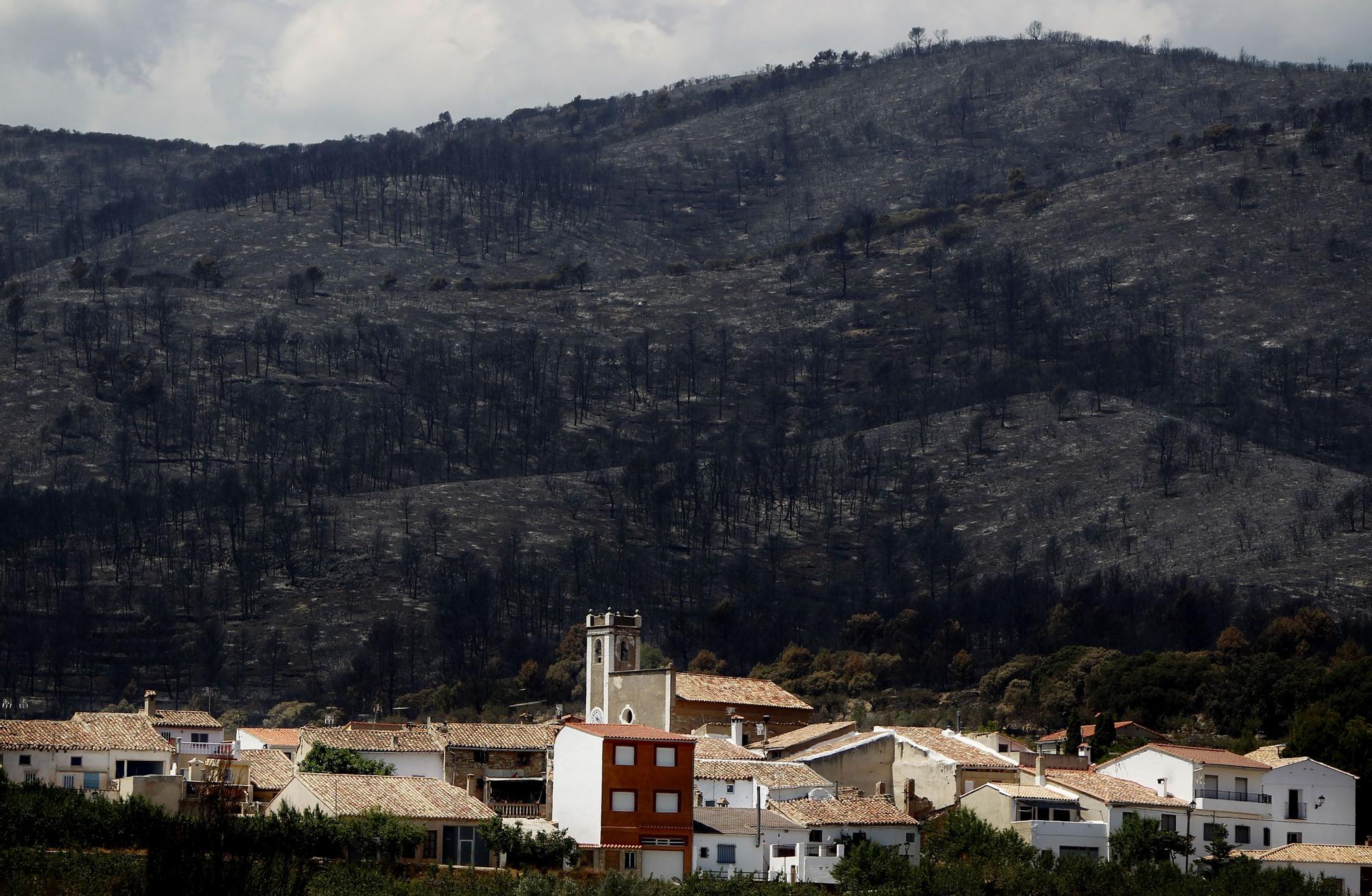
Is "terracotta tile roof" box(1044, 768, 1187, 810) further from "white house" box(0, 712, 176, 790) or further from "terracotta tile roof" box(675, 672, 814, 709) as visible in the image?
"white house" box(0, 712, 176, 790)

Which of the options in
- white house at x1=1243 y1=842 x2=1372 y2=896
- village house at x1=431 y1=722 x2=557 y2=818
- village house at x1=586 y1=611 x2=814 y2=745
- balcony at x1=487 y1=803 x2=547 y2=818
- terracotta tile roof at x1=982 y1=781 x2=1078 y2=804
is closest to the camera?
balcony at x1=487 y1=803 x2=547 y2=818

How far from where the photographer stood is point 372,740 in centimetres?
8419

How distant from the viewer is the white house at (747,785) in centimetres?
7981

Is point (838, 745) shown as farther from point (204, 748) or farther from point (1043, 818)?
point (204, 748)

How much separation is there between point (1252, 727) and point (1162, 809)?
3168 cm

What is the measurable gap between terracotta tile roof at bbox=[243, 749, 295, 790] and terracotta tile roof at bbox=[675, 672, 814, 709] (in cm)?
1938

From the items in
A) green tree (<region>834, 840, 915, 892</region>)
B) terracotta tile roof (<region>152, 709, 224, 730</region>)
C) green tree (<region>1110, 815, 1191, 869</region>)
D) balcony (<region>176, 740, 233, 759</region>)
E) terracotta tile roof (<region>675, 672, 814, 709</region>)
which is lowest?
green tree (<region>834, 840, 915, 892</region>)

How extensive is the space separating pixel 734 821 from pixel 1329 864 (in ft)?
75.3

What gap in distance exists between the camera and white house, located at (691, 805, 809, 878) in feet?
245

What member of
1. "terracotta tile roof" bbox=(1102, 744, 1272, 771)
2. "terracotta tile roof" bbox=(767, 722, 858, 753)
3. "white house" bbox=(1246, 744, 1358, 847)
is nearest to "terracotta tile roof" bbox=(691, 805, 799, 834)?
"terracotta tile roof" bbox=(767, 722, 858, 753)

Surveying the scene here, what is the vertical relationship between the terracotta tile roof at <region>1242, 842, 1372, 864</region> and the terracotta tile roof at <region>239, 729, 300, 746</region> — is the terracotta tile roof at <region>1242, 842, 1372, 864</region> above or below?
below

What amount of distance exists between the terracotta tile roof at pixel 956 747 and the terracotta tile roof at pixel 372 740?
1923cm

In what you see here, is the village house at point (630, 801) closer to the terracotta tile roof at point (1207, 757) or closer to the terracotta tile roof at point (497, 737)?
the terracotta tile roof at point (497, 737)

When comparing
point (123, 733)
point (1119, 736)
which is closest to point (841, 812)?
point (123, 733)
